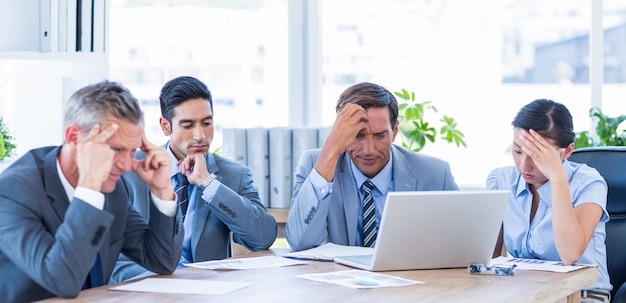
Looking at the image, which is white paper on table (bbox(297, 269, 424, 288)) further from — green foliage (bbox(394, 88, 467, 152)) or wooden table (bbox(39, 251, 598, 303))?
green foliage (bbox(394, 88, 467, 152))

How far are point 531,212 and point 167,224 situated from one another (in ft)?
4.20

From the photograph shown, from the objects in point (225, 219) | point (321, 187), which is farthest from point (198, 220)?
point (321, 187)

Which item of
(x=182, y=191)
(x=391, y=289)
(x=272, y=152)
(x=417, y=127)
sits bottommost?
(x=391, y=289)

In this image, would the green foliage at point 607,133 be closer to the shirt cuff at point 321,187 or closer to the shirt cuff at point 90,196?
the shirt cuff at point 321,187

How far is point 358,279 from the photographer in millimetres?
2389

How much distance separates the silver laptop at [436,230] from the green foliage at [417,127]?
1.91 meters

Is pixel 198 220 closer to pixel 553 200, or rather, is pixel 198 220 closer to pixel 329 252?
pixel 329 252

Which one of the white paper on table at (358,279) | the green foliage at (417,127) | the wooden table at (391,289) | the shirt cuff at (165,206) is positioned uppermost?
the green foliage at (417,127)

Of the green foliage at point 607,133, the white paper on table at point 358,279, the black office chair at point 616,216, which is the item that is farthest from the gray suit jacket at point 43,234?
the green foliage at point 607,133

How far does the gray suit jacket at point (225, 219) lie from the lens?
9.68ft

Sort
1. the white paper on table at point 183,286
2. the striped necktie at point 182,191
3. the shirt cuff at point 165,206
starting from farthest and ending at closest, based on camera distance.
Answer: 1. the striped necktie at point 182,191
2. the shirt cuff at point 165,206
3. the white paper on table at point 183,286

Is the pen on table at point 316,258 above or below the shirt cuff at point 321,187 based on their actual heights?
below

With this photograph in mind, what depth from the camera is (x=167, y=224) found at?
2498mm

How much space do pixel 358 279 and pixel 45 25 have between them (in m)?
1.71
